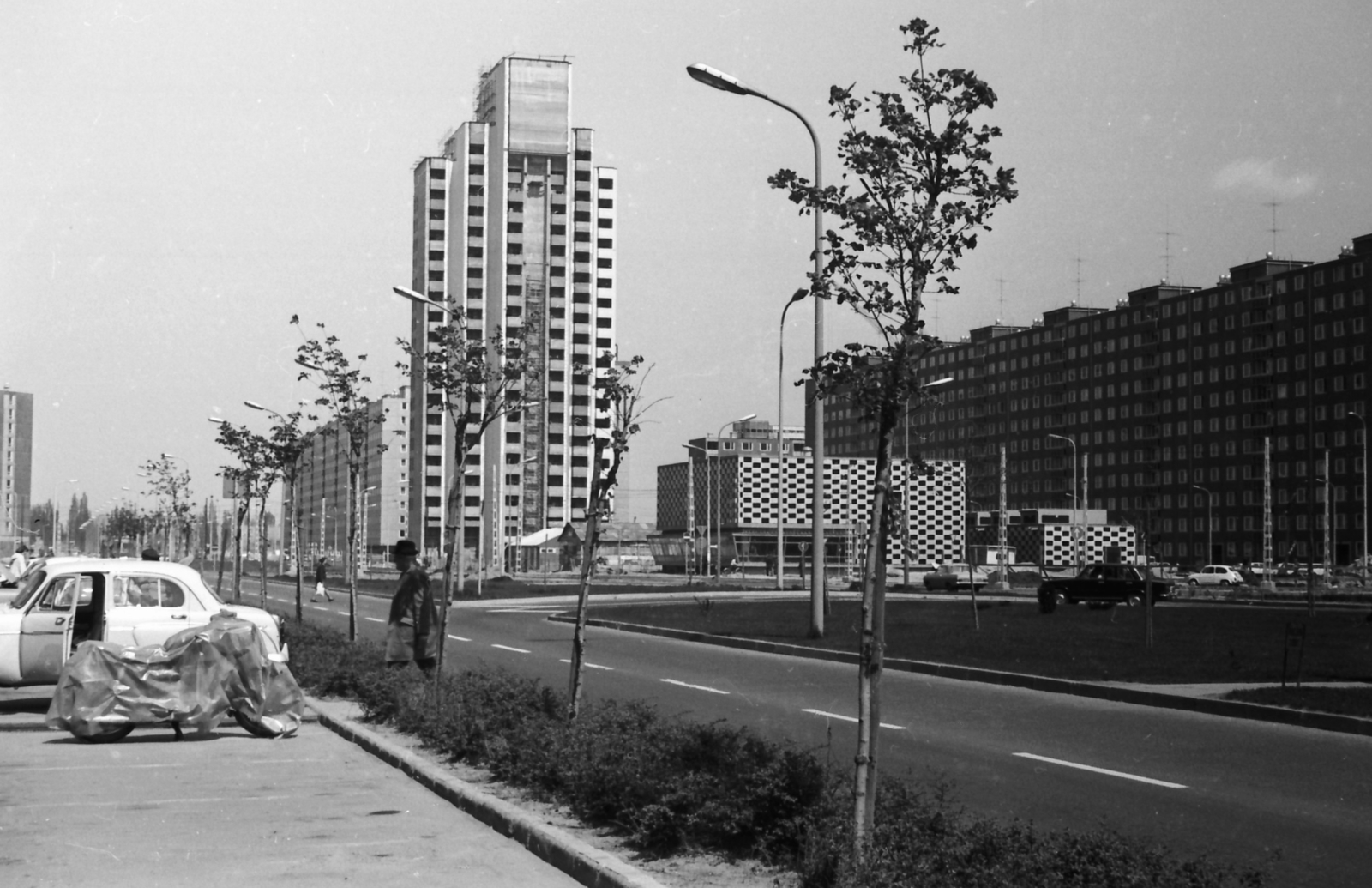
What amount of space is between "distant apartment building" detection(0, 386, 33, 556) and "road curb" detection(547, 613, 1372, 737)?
135m

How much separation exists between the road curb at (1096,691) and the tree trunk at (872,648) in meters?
9.50

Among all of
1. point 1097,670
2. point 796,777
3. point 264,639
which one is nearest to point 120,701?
point 264,639

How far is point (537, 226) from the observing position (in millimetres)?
145250

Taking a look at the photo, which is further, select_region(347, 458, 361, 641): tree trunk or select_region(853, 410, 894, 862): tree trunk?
select_region(347, 458, 361, 641): tree trunk

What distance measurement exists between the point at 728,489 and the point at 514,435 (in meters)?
31.5

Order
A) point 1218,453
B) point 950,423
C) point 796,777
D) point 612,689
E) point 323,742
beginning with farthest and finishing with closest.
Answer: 1. point 950,423
2. point 1218,453
3. point 612,689
4. point 323,742
5. point 796,777

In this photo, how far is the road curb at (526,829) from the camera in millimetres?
7273

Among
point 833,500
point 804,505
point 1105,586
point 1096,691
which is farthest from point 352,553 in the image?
point 804,505

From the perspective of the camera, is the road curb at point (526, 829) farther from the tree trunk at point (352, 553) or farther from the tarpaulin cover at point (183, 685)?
the tree trunk at point (352, 553)

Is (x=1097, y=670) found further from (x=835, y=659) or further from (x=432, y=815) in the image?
(x=432, y=815)

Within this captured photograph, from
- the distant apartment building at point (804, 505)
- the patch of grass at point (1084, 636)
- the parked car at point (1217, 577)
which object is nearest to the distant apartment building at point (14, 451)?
the distant apartment building at point (804, 505)

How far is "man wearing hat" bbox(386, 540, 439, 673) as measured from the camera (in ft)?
48.8

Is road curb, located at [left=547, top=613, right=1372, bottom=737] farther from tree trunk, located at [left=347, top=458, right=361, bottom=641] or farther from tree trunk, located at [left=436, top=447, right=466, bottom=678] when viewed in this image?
tree trunk, located at [left=436, top=447, right=466, bottom=678]

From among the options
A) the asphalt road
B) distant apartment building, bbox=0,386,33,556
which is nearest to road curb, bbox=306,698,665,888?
the asphalt road
